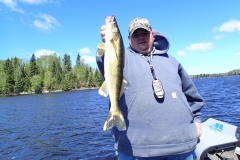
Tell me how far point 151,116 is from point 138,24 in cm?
142

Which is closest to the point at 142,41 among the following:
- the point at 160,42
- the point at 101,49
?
the point at 160,42

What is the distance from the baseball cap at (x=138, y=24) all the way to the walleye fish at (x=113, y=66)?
43 cm

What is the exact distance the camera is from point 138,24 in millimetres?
3162

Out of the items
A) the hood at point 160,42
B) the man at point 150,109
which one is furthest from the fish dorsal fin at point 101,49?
the hood at point 160,42

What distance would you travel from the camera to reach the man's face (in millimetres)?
3240

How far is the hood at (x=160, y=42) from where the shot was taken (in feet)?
11.4

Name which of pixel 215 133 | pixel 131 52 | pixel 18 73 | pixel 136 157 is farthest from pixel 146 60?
pixel 18 73

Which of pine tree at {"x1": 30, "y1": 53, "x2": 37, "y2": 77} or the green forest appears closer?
the green forest

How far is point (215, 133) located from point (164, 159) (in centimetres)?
290

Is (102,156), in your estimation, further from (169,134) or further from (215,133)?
(169,134)

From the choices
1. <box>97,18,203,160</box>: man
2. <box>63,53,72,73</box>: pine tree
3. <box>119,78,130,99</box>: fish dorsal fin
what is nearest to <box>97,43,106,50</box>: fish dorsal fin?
<box>97,18,203,160</box>: man

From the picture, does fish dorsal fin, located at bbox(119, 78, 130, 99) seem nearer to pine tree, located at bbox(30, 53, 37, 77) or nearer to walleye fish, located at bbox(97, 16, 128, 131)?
walleye fish, located at bbox(97, 16, 128, 131)

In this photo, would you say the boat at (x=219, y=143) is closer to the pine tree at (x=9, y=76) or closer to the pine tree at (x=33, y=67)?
the pine tree at (x=9, y=76)

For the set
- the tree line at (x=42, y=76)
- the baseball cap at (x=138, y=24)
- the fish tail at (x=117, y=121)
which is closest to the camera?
the fish tail at (x=117, y=121)
